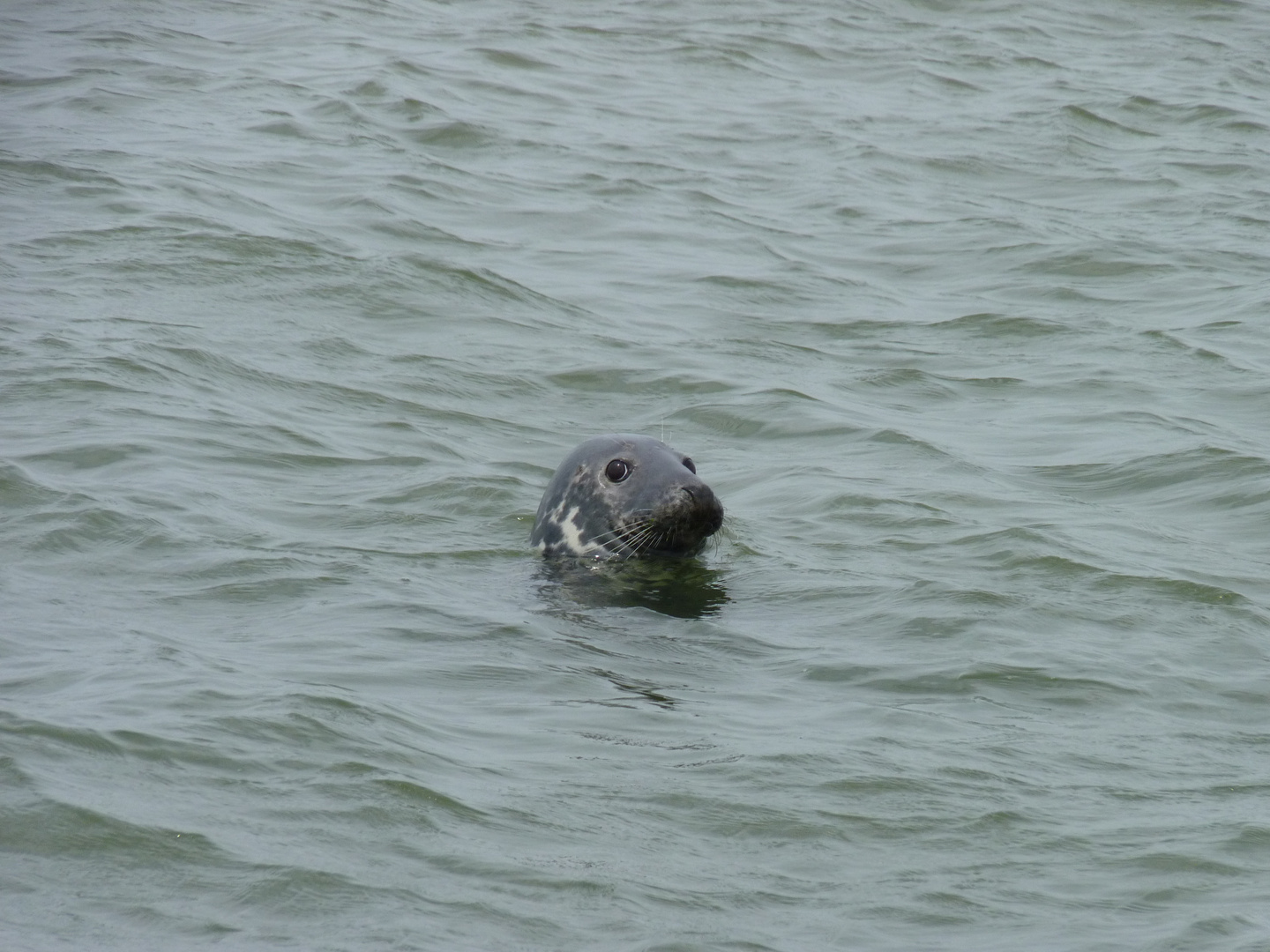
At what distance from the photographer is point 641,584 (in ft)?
27.5

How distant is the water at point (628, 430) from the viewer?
17.3 feet

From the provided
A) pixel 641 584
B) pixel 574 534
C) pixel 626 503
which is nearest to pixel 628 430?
pixel 574 534

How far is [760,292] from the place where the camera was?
13.8 meters

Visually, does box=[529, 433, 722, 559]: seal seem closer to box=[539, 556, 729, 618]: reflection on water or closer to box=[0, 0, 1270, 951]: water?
box=[539, 556, 729, 618]: reflection on water

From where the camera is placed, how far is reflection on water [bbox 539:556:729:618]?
8.09 meters

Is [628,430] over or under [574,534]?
under


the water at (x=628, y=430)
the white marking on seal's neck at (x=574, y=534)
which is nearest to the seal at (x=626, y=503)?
the white marking on seal's neck at (x=574, y=534)

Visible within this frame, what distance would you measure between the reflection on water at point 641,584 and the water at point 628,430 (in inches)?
1.3

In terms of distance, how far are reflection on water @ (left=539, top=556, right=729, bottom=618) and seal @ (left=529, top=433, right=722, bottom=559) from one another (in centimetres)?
6

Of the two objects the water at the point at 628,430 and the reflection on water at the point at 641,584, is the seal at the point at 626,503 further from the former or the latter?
the water at the point at 628,430

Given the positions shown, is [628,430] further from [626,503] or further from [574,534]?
[626,503]

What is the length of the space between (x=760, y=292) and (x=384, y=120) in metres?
5.45

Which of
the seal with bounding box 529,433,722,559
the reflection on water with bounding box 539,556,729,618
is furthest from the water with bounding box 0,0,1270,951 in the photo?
the seal with bounding box 529,433,722,559

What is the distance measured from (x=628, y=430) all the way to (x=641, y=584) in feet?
8.42
